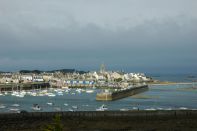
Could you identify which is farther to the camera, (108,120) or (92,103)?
(92,103)

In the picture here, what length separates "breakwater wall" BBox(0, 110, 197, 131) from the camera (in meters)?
32.8

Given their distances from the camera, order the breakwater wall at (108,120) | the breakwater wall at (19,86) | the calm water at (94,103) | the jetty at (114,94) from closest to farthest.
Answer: the breakwater wall at (108,120), the calm water at (94,103), the jetty at (114,94), the breakwater wall at (19,86)

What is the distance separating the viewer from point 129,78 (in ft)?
642

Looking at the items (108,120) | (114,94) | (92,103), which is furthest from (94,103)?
(108,120)

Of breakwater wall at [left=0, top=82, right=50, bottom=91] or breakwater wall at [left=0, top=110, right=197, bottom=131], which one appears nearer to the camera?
breakwater wall at [left=0, top=110, right=197, bottom=131]

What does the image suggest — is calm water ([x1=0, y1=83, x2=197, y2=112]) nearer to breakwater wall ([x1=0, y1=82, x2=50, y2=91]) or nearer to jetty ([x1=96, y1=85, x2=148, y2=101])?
jetty ([x1=96, y1=85, x2=148, y2=101])

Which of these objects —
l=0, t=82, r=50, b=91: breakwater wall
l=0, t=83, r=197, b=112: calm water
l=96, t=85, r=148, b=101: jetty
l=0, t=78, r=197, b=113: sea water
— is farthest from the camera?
l=0, t=82, r=50, b=91: breakwater wall

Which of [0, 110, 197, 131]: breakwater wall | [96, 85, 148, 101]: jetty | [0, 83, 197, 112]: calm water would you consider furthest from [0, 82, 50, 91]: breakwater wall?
[0, 110, 197, 131]: breakwater wall

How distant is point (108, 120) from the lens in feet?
120

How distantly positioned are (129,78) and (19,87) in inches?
3258

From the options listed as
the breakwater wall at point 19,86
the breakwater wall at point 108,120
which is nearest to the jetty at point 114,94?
the breakwater wall at point 19,86

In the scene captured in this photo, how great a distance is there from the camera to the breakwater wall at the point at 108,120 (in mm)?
32781

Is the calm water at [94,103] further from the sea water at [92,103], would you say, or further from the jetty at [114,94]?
the jetty at [114,94]

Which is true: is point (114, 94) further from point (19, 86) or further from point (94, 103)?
point (19, 86)
